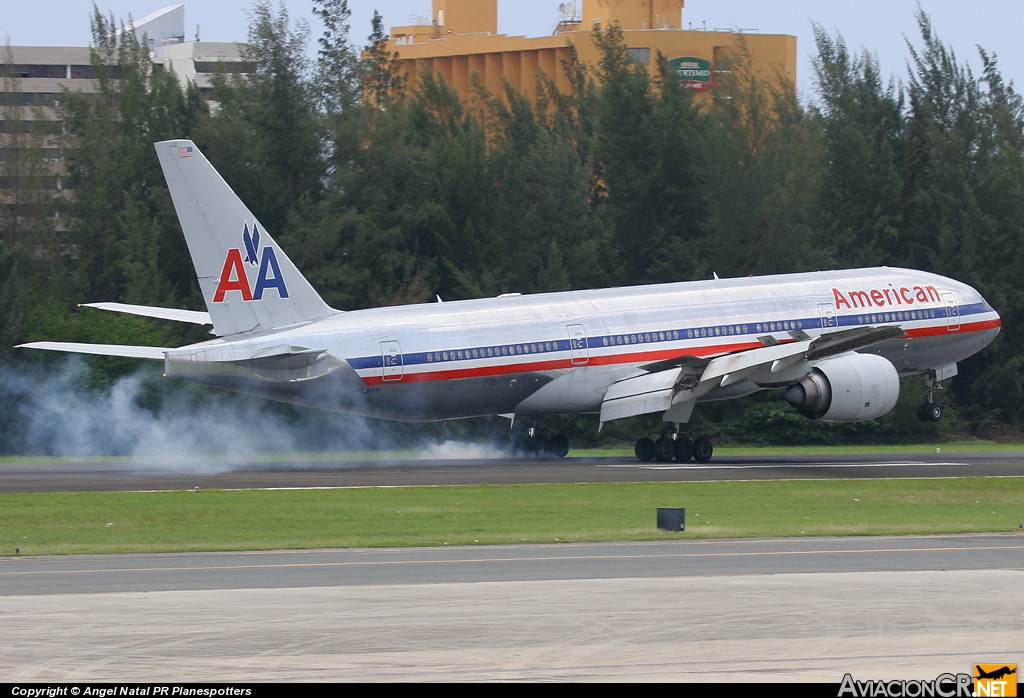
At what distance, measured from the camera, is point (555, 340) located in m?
43.6

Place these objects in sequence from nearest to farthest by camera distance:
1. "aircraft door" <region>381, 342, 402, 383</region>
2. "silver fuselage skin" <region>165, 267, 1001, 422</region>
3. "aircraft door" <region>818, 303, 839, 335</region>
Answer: "silver fuselage skin" <region>165, 267, 1001, 422</region>, "aircraft door" <region>381, 342, 402, 383</region>, "aircraft door" <region>818, 303, 839, 335</region>

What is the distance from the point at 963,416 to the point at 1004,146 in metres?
15.7

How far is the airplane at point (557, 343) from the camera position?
39.7 metres

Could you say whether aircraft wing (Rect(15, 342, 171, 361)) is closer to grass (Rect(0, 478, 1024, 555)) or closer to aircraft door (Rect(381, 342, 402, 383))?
grass (Rect(0, 478, 1024, 555))

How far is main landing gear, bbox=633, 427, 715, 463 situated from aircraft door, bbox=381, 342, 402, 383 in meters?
8.09

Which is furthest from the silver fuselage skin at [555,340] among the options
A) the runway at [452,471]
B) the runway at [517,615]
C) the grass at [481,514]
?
the runway at [517,615]

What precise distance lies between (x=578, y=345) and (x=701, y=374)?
3.51 metres

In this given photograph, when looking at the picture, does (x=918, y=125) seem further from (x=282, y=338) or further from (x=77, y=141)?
(x=282, y=338)

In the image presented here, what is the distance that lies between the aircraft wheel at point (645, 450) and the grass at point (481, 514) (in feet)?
29.2

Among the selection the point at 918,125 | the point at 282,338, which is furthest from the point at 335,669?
the point at 918,125

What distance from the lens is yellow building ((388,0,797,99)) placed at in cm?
11662

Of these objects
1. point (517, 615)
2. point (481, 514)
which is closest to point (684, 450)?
point (481, 514)

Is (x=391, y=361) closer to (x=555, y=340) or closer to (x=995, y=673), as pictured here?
(x=555, y=340)

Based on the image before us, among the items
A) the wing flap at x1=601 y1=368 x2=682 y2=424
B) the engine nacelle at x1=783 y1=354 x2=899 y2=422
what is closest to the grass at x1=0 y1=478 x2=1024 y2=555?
the engine nacelle at x1=783 y1=354 x2=899 y2=422
